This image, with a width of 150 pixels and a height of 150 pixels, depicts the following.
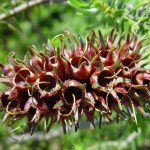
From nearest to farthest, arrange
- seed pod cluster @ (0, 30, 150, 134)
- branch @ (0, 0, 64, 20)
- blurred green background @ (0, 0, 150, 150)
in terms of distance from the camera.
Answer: seed pod cluster @ (0, 30, 150, 134) → blurred green background @ (0, 0, 150, 150) → branch @ (0, 0, 64, 20)

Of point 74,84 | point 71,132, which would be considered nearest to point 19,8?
point 71,132

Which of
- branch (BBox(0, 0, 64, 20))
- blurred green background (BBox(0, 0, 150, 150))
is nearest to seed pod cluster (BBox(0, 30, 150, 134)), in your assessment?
blurred green background (BBox(0, 0, 150, 150))

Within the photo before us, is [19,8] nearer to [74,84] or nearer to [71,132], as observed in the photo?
[71,132]

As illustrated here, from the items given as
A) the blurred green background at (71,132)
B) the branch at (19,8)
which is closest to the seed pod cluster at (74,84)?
the blurred green background at (71,132)

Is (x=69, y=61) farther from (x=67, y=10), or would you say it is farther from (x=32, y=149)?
(x=67, y=10)

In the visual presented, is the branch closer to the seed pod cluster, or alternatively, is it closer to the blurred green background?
the blurred green background

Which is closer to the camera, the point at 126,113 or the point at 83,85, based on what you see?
the point at 83,85

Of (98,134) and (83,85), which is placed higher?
(98,134)

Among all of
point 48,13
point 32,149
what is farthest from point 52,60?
point 48,13

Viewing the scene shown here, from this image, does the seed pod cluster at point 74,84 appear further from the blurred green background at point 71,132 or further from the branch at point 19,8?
the branch at point 19,8
